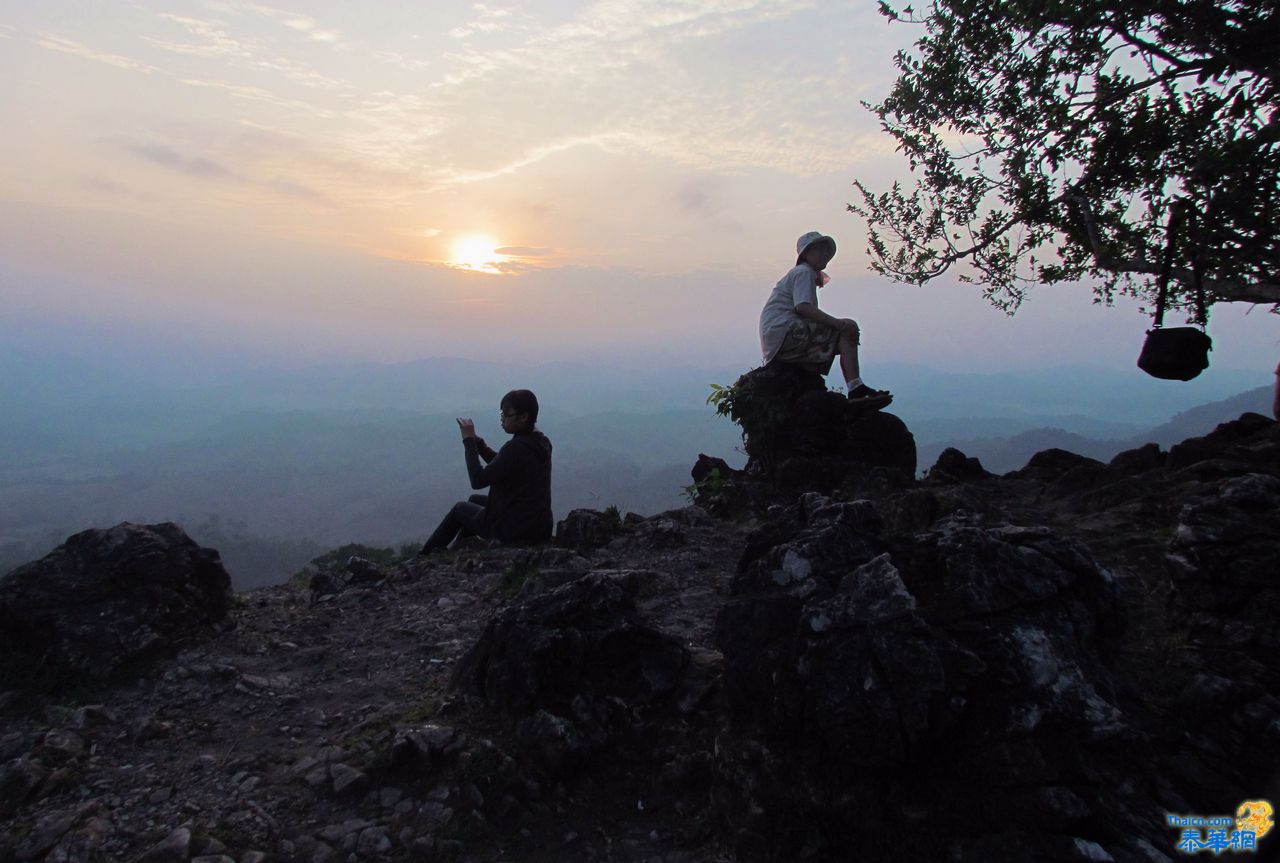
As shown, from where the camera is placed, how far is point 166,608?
8.20 m

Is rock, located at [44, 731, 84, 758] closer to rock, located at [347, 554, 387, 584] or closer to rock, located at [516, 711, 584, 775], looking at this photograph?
rock, located at [516, 711, 584, 775]

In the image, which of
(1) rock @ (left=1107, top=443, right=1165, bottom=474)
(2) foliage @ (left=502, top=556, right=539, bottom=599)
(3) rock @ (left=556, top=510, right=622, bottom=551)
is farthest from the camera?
(3) rock @ (left=556, top=510, right=622, bottom=551)

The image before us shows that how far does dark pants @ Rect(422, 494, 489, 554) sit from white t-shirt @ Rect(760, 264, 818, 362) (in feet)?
19.6

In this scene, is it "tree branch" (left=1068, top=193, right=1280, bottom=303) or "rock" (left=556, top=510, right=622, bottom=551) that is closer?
"tree branch" (left=1068, top=193, right=1280, bottom=303)

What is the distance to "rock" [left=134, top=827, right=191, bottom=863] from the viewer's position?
4.76 m

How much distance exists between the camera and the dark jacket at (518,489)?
1135 cm

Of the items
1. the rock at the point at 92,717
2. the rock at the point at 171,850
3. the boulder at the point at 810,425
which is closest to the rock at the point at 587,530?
the boulder at the point at 810,425

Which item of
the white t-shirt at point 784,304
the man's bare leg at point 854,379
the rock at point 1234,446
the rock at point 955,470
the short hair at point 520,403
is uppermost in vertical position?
the white t-shirt at point 784,304

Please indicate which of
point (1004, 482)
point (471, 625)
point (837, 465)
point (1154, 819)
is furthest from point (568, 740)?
point (1004, 482)

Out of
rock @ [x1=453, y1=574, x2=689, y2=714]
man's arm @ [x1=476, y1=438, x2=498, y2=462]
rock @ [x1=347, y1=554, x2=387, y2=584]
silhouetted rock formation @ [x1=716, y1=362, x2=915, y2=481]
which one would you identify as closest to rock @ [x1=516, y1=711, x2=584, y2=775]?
rock @ [x1=453, y1=574, x2=689, y2=714]

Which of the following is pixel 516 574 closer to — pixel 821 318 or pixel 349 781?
pixel 349 781

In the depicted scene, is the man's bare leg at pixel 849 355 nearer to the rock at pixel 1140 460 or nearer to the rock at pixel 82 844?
the rock at pixel 1140 460

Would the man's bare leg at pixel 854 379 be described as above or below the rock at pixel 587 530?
above

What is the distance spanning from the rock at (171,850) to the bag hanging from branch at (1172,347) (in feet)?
32.3
